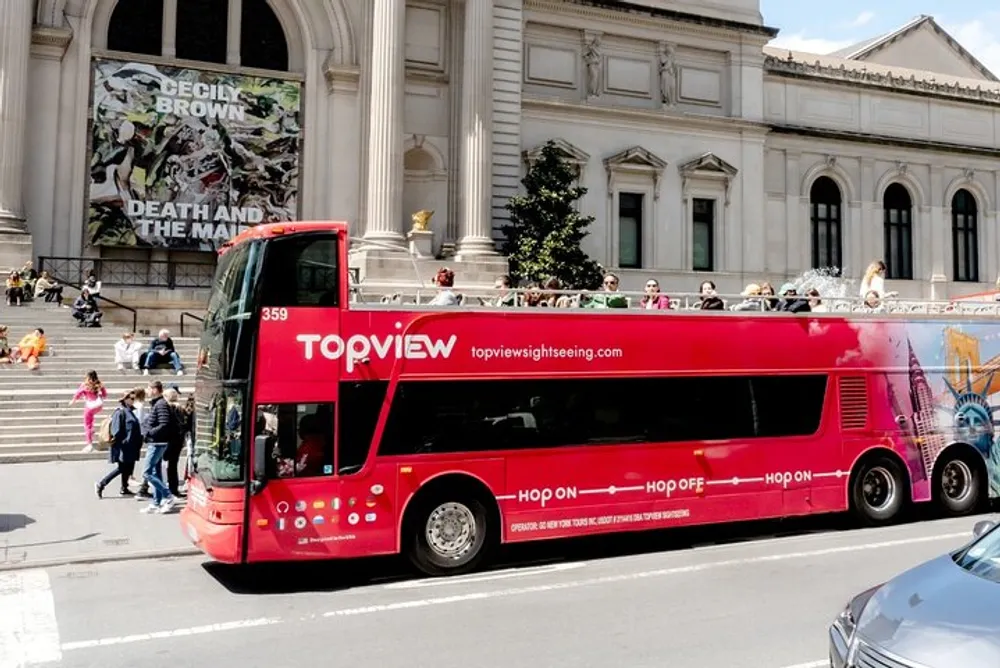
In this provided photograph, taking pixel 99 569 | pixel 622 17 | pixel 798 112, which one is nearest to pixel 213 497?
pixel 99 569

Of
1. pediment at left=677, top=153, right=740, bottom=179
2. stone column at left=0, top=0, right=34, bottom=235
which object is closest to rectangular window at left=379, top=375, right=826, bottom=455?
stone column at left=0, top=0, right=34, bottom=235

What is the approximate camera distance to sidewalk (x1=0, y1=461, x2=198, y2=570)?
10.4 meters

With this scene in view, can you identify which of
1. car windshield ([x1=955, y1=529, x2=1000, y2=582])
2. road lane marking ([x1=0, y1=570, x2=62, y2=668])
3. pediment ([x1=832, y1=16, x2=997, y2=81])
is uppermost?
pediment ([x1=832, y1=16, x2=997, y2=81])

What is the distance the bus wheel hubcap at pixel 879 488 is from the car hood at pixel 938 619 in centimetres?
743

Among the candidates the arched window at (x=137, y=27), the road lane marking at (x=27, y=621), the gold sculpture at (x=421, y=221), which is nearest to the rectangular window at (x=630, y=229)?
the gold sculpture at (x=421, y=221)

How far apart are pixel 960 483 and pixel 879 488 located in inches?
64.7

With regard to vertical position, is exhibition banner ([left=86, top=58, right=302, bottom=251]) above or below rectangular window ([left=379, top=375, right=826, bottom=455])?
above

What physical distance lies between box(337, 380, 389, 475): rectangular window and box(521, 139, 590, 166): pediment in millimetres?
21876

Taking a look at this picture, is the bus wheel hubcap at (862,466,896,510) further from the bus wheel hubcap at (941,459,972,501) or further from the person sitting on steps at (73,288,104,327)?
the person sitting on steps at (73,288,104,327)

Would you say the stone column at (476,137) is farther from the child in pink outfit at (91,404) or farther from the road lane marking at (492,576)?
the road lane marking at (492,576)

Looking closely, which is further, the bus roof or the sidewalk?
the sidewalk

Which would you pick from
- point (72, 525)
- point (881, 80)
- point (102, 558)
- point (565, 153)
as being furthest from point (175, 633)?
point (881, 80)

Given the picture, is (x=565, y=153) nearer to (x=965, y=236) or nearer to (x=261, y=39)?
(x=261, y=39)

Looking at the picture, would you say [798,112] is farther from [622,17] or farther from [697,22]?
[622,17]
